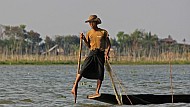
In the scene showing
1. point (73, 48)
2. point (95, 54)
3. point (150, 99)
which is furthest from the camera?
point (73, 48)

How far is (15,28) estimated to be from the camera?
3962 inches

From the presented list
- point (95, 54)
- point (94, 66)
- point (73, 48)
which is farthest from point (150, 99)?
point (73, 48)

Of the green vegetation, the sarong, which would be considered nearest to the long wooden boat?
the sarong

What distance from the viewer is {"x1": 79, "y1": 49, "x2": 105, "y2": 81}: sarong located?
1194 centimetres

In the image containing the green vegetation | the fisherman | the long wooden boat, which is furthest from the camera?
the green vegetation

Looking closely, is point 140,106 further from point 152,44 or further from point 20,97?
point 152,44

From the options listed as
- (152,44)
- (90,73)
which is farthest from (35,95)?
(152,44)

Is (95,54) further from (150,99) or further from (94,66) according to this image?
(150,99)

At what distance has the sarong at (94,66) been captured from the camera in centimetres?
1194

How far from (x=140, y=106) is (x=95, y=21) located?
2.27m

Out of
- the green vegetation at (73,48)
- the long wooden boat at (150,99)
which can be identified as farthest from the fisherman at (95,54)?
the green vegetation at (73,48)

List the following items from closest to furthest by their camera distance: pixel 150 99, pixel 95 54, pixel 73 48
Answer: pixel 95 54, pixel 150 99, pixel 73 48

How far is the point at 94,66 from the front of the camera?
473 inches

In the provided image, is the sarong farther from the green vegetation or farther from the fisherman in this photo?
the green vegetation
